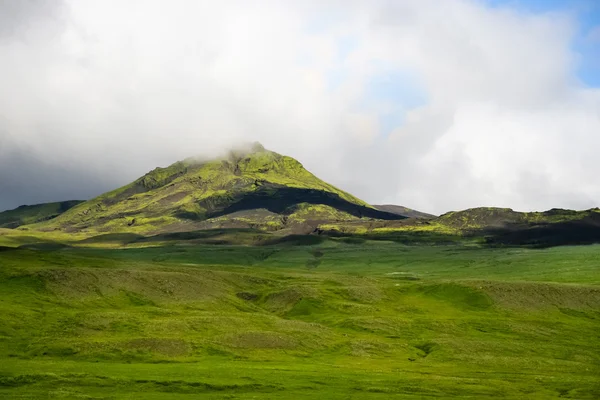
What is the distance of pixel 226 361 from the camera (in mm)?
115750

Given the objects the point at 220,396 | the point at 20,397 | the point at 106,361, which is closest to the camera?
the point at 20,397

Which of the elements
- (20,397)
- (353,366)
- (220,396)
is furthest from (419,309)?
(20,397)

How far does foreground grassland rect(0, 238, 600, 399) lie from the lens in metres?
92.6

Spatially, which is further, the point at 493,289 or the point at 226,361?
the point at 493,289

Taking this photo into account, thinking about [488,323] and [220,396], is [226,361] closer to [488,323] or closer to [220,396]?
[220,396]

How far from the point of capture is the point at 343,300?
19038 cm

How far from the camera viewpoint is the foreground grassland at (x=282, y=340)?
92.6 metres

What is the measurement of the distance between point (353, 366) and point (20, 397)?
59.4 metres

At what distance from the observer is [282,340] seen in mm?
132125

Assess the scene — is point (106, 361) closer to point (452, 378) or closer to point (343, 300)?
point (452, 378)

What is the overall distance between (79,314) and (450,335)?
87.5 metres

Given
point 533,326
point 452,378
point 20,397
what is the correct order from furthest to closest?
1. point 533,326
2. point 452,378
3. point 20,397

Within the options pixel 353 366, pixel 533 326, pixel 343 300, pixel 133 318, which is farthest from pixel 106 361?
pixel 533 326

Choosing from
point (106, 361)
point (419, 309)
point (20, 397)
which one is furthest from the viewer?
point (419, 309)
